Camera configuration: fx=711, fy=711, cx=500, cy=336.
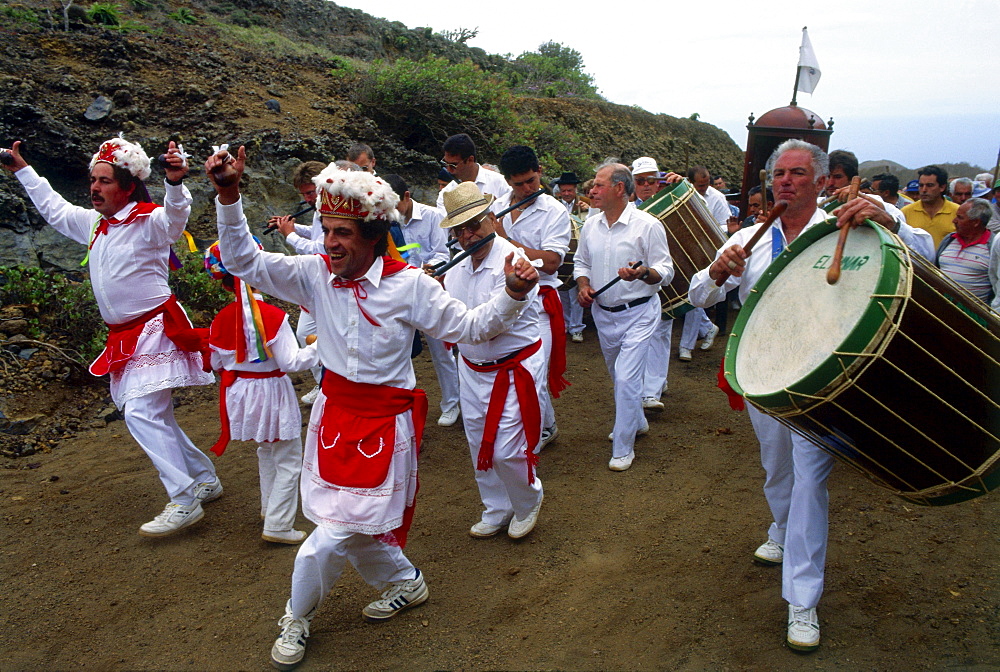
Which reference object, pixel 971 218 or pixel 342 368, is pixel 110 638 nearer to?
pixel 342 368

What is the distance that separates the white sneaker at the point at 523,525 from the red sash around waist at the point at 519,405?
31cm

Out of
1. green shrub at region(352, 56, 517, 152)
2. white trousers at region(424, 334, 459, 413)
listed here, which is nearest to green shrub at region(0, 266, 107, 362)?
white trousers at region(424, 334, 459, 413)

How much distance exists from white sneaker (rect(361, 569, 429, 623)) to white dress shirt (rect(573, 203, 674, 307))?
9.23 feet

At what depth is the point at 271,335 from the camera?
13.8 ft

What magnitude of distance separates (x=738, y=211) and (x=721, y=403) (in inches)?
224

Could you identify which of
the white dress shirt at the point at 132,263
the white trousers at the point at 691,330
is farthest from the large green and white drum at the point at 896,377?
the white trousers at the point at 691,330

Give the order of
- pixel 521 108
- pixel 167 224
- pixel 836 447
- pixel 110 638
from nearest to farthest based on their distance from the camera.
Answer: pixel 836 447 < pixel 110 638 < pixel 167 224 < pixel 521 108

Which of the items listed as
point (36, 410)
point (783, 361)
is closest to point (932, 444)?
point (783, 361)

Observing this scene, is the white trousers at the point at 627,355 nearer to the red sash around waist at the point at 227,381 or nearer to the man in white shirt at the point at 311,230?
the man in white shirt at the point at 311,230

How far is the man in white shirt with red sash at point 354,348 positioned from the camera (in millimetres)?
3055

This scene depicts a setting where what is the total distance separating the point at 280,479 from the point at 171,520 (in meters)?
0.75

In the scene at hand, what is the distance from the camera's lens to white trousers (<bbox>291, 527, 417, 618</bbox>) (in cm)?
309

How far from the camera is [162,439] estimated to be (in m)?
4.35

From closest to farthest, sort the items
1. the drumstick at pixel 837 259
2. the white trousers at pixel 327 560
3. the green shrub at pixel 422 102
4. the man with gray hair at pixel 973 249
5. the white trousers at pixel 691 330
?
the drumstick at pixel 837 259 < the white trousers at pixel 327 560 < the man with gray hair at pixel 973 249 < the white trousers at pixel 691 330 < the green shrub at pixel 422 102
